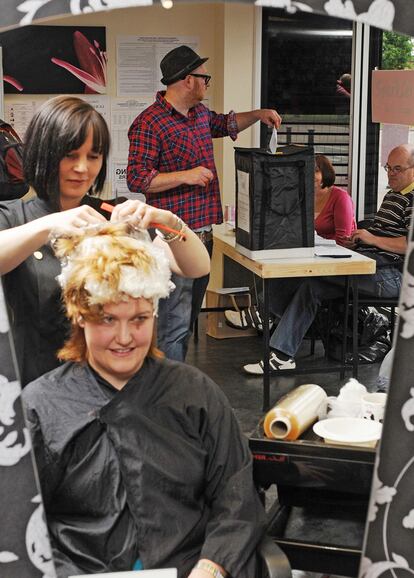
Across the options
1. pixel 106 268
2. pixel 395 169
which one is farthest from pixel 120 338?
pixel 395 169

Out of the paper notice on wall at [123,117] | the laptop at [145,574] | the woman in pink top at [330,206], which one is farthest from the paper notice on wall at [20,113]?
the laptop at [145,574]

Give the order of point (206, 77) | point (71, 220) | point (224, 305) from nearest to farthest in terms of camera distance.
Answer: point (71, 220), point (206, 77), point (224, 305)

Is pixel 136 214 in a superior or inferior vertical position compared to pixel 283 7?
inferior

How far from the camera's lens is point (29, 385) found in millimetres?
1729

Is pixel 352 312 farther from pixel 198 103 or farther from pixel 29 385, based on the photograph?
pixel 29 385

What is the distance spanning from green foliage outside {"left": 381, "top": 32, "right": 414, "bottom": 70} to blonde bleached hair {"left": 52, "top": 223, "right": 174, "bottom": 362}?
504mm

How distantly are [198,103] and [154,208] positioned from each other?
0.73 ft

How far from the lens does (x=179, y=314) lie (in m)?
1.77

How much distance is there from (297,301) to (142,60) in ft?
1.74

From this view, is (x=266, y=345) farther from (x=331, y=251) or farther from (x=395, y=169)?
(x=395, y=169)

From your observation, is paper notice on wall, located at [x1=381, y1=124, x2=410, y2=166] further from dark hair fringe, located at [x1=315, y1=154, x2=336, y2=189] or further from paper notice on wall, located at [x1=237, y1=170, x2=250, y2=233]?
paper notice on wall, located at [x1=237, y1=170, x2=250, y2=233]

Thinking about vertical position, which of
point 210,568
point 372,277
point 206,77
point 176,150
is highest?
point 206,77

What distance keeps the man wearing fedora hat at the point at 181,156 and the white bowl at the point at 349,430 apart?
1.11 ft

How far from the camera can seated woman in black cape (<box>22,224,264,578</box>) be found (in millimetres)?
1730
